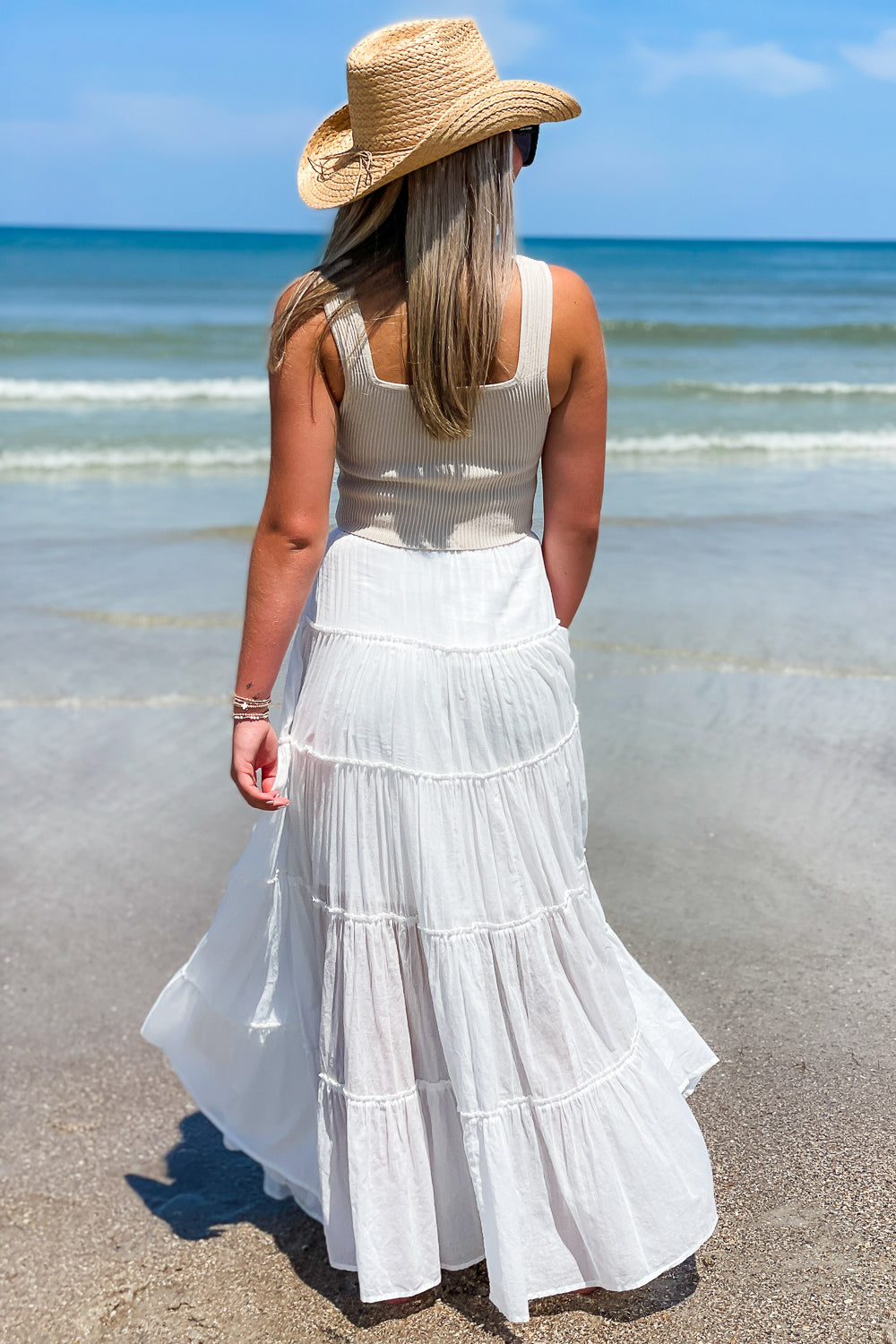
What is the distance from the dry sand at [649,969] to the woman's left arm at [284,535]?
0.99m

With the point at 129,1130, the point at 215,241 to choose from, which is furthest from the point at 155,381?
the point at 215,241

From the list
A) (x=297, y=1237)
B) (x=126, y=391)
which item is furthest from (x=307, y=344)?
(x=126, y=391)

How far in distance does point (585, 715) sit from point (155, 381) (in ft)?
45.1

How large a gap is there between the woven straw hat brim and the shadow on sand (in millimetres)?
1871

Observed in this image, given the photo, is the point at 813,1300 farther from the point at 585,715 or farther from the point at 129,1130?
the point at 585,715

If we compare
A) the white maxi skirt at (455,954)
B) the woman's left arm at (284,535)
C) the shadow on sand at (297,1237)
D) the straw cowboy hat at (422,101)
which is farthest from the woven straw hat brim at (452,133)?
the shadow on sand at (297,1237)

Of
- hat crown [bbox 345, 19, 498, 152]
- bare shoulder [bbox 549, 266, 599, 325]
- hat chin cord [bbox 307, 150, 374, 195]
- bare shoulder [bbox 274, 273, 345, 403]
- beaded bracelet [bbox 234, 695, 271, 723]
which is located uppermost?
hat crown [bbox 345, 19, 498, 152]

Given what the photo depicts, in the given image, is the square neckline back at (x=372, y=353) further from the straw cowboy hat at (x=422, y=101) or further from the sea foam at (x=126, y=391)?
the sea foam at (x=126, y=391)

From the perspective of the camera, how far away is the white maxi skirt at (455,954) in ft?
6.33

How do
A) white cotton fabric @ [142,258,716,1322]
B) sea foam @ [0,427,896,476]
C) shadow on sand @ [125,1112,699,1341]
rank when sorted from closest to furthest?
1. white cotton fabric @ [142,258,716,1322]
2. shadow on sand @ [125,1112,699,1341]
3. sea foam @ [0,427,896,476]

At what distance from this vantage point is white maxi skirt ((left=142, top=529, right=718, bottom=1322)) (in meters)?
1.93

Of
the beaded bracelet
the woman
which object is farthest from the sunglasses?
the beaded bracelet

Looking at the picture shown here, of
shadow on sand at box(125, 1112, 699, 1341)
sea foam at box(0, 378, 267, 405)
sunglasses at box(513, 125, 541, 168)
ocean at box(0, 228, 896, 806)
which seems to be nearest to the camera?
sunglasses at box(513, 125, 541, 168)

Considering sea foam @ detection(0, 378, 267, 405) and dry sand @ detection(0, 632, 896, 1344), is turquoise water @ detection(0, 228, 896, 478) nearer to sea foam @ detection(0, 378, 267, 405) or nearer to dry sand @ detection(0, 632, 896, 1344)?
sea foam @ detection(0, 378, 267, 405)
